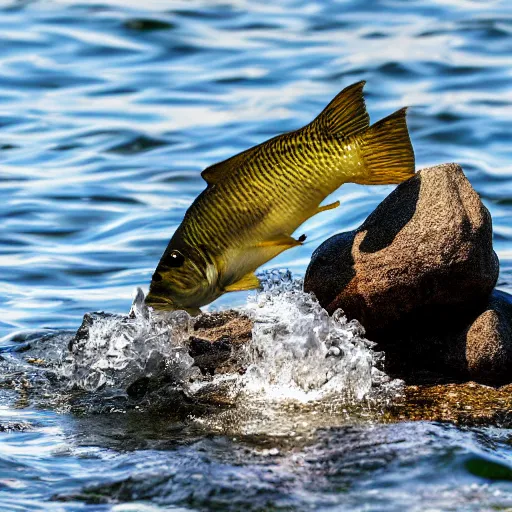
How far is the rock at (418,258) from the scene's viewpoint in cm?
543

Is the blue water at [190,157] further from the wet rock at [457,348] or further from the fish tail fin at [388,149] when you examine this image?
the fish tail fin at [388,149]

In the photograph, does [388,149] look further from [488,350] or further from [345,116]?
[488,350]

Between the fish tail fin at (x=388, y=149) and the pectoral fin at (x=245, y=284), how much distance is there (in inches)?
25.6

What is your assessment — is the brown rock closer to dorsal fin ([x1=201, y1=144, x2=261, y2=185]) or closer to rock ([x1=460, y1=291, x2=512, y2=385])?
rock ([x1=460, y1=291, x2=512, y2=385])

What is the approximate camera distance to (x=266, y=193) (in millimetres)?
5148

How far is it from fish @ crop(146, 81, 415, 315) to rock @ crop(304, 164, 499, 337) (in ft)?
0.89

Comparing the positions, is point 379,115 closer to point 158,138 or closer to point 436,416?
point 158,138

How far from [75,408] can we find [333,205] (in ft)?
5.07

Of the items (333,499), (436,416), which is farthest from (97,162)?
(333,499)

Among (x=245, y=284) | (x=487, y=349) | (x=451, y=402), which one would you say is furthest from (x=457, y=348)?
(x=245, y=284)

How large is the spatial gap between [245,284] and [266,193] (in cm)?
43

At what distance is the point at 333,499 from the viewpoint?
13.4 ft

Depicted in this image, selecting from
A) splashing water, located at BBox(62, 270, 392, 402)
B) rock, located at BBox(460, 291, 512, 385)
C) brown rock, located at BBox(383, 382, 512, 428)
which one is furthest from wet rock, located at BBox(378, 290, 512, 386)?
splashing water, located at BBox(62, 270, 392, 402)

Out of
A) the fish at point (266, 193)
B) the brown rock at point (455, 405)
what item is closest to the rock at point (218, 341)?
the fish at point (266, 193)
